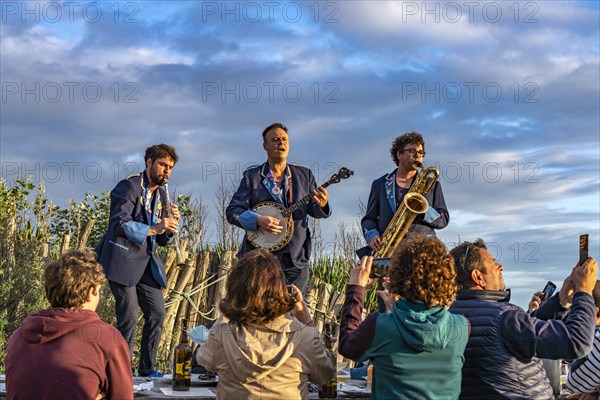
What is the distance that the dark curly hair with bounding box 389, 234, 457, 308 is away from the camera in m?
3.22

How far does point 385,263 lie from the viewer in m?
5.06

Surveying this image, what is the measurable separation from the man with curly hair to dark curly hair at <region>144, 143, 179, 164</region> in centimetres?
257

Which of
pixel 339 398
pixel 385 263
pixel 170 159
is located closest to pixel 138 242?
pixel 170 159

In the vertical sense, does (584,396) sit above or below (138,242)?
below

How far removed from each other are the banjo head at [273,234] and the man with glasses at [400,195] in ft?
2.02

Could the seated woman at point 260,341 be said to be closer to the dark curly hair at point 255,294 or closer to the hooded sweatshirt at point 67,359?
the dark curly hair at point 255,294

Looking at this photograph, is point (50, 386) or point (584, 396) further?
point (584, 396)

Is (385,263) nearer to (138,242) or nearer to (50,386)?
(138,242)

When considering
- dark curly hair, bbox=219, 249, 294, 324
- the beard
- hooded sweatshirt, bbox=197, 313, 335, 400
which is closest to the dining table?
hooded sweatshirt, bbox=197, 313, 335, 400

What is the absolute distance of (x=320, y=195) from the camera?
18.5 ft

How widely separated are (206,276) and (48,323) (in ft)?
19.3

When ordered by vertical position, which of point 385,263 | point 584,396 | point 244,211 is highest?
point 244,211

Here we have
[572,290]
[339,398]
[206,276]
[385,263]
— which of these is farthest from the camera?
[206,276]

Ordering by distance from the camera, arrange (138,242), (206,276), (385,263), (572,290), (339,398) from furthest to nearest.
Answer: (206,276), (138,242), (385,263), (339,398), (572,290)
